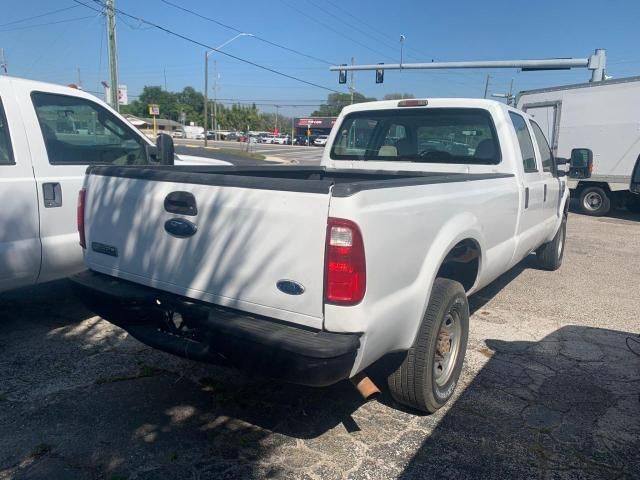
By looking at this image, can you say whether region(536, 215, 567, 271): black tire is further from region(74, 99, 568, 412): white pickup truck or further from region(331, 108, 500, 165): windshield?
region(74, 99, 568, 412): white pickup truck

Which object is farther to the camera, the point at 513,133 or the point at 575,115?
the point at 575,115

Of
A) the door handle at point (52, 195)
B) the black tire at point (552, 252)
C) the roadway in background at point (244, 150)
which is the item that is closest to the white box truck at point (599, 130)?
the black tire at point (552, 252)

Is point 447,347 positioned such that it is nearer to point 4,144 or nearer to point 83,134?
point 4,144

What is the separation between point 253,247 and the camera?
→ 2455mm

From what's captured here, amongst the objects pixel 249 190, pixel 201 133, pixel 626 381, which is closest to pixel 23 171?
pixel 249 190

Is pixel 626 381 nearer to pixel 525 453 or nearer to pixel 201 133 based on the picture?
pixel 525 453

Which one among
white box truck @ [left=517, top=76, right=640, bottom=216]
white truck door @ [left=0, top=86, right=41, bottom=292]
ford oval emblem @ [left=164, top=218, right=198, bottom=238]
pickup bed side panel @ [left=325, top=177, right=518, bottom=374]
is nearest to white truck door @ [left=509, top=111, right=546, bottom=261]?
pickup bed side panel @ [left=325, top=177, right=518, bottom=374]

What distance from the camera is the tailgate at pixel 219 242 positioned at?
7.65 feet

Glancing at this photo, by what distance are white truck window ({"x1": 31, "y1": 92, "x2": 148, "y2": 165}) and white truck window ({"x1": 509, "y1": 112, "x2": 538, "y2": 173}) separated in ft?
11.7

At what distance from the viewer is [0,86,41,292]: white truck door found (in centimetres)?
383

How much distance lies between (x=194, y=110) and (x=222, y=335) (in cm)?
13004

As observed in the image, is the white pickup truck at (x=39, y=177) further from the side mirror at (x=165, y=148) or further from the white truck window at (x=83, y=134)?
the side mirror at (x=165, y=148)

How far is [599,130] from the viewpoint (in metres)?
12.1

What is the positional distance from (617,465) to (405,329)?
53.2 inches
